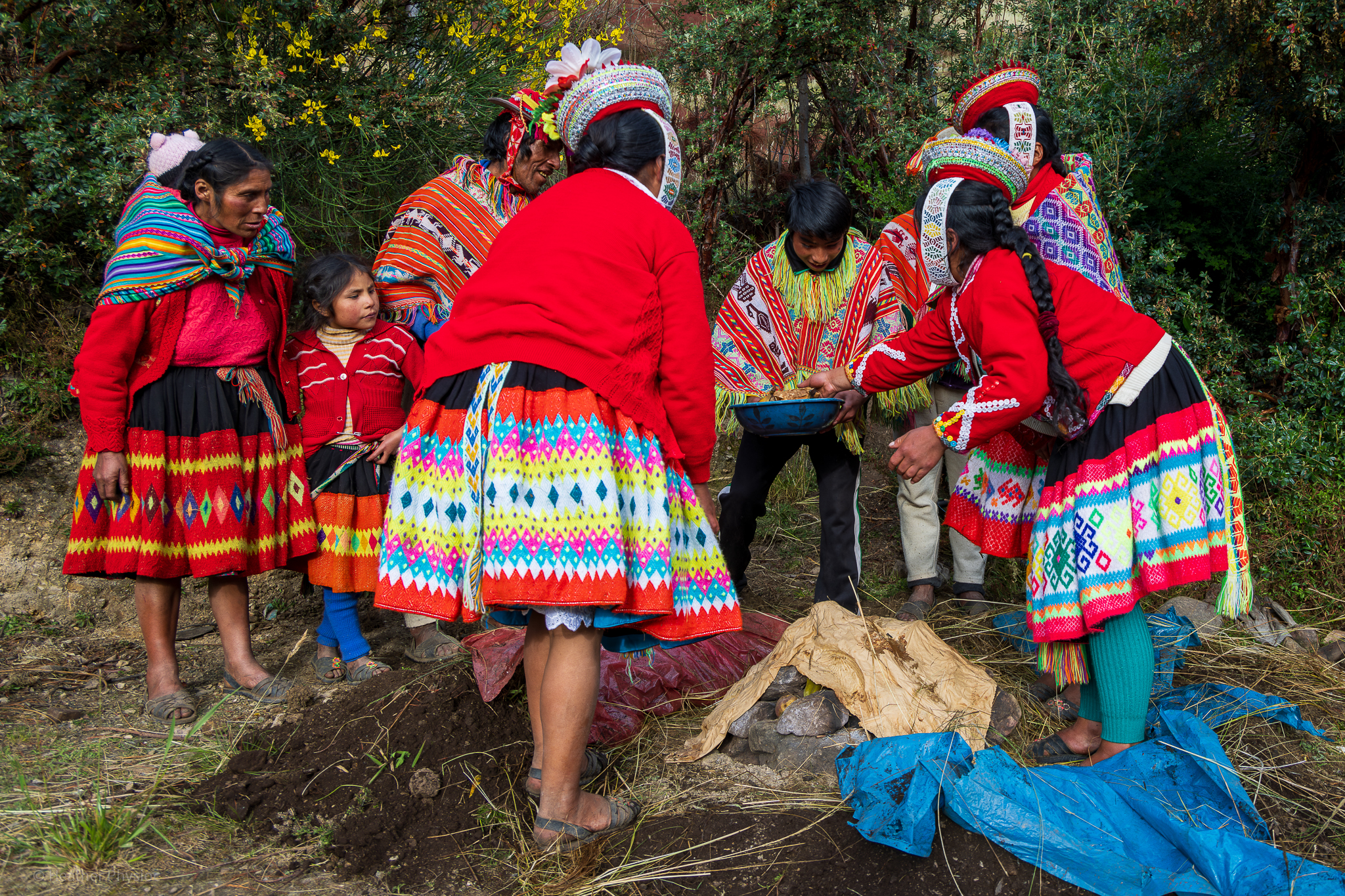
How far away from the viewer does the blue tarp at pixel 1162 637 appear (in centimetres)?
313

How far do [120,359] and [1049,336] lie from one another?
2.97m

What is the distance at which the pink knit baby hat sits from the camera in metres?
3.22

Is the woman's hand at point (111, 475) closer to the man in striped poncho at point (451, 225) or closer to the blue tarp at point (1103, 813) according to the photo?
the man in striped poncho at point (451, 225)

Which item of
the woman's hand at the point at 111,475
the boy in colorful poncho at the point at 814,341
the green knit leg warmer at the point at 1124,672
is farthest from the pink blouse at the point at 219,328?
the green knit leg warmer at the point at 1124,672

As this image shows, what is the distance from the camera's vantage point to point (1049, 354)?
8.27 feet

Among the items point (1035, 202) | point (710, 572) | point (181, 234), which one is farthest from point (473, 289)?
point (1035, 202)

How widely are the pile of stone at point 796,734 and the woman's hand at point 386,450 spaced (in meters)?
1.72

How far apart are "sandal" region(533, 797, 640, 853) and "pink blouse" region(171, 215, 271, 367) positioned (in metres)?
2.06

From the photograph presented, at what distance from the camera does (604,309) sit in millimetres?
2150

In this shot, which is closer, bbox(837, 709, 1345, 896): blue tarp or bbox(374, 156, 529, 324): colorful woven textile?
bbox(837, 709, 1345, 896): blue tarp

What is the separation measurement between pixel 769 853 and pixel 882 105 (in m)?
4.07

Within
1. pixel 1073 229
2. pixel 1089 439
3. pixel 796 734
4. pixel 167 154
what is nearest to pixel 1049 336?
pixel 1089 439

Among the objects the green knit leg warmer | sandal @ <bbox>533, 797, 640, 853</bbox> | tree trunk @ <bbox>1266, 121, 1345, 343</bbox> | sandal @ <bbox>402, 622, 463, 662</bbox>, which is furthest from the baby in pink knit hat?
Answer: tree trunk @ <bbox>1266, 121, 1345, 343</bbox>

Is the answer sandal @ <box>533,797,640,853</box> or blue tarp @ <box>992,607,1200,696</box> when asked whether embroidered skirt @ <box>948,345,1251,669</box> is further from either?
sandal @ <box>533,797,640,853</box>
